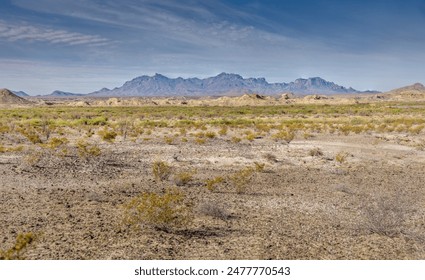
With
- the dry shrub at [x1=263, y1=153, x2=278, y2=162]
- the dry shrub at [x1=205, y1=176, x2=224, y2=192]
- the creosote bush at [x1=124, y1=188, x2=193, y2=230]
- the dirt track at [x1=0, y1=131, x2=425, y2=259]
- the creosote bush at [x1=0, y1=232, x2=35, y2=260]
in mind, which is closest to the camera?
the creosote bush at [x1=0, y1=232, x2=35, y2=260]

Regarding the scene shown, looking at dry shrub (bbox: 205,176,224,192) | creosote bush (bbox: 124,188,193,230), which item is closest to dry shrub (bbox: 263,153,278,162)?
dry shrub (bbox: 205,176,224,192)

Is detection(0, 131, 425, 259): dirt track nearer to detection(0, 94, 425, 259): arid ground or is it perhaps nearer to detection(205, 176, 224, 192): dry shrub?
detection(0, 94, 425, 259): arid ground

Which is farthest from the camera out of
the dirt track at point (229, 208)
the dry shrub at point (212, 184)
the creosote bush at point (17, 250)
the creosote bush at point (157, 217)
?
the dry shrub at point (212, 184)

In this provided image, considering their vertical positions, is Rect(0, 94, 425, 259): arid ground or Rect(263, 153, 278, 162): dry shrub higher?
Rect(263, 153, 278, 162): dry shrub

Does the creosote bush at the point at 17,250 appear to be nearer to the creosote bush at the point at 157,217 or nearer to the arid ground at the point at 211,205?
the arid ground at the point at 211,205

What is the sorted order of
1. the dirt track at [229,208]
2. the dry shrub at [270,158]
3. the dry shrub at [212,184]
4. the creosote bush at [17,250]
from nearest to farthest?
the creosote bush at [17,250] < the dirt track at [229,208] < the dry shrub at [212,184] < the dry shrub at [270,158]

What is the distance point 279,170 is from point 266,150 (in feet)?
21.6

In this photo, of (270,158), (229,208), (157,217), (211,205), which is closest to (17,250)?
(157,217)

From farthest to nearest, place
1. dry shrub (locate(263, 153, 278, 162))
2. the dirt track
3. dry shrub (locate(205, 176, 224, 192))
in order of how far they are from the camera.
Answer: dry shrub (locate(263, 153, 278, 162)) → dry shrub (locate(205, 176, 224, 192)) → the dirt track

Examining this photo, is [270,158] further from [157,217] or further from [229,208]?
[157,217]

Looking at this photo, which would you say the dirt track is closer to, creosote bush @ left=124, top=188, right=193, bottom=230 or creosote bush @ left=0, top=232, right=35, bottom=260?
creosote bush @ left=124, top=188, right=193, bottom=230

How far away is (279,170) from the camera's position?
62.7 ft

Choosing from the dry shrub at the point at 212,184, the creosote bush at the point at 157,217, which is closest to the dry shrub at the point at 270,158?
the dry shrub at the point at 212,184

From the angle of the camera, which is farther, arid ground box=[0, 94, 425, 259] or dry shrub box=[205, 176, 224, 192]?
dry shrub box=[205, 176, 224, 192]
